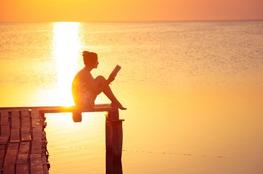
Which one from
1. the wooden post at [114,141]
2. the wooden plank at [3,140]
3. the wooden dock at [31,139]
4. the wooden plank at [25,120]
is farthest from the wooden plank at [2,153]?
the wooden post at [114,141]

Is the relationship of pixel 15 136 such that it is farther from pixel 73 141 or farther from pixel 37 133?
pixel 73 141

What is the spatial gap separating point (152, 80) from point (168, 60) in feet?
55.6

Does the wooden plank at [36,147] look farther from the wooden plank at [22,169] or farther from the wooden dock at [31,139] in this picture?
the wooden plank at [22,169]

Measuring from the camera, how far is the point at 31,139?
1058 cm

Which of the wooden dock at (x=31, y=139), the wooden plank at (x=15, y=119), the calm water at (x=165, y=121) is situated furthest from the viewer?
the calm water at (x=165, y=121)

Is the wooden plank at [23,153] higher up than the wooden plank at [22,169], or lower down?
higher up

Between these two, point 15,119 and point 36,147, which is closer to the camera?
point 36,147

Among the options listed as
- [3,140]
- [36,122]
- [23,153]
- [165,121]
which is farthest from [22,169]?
[165,121]

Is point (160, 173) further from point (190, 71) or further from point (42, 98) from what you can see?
point (190, 71)

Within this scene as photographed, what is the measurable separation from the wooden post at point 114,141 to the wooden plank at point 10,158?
9.48ft

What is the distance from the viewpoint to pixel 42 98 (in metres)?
28.6

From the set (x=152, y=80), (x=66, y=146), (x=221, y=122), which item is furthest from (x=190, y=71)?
(x=66, y=146)

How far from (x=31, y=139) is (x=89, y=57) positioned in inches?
86.6

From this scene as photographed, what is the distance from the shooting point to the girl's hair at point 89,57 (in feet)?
38.6
